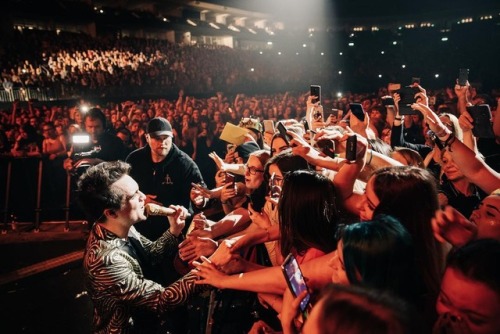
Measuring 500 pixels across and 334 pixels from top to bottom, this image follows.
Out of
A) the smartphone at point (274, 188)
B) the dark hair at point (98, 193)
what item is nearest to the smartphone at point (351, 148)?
the smartphone at point (274, 188)

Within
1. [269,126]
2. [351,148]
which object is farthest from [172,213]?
[269,126]

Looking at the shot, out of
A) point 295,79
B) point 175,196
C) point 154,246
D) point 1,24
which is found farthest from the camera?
point 295,79

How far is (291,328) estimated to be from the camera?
1.69 metres

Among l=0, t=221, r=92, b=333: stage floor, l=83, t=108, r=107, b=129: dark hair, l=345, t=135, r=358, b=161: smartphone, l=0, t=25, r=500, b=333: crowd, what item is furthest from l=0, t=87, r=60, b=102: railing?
l=345, t=135, r=358, b=161: smartphone

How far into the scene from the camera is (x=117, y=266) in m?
2.35

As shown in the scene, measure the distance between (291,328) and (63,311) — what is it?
151 inches

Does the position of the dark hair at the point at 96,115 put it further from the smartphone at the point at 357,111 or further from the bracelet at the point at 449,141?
the bracelet at the point at 449,141

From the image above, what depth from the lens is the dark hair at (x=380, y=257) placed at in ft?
5.22

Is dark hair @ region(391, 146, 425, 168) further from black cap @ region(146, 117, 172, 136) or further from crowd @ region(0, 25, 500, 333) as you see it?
black cap @ region(146, 117, 172, 136)

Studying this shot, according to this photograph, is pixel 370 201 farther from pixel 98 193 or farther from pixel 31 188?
pixel 31 188

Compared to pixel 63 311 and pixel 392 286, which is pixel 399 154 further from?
pixel 63 311

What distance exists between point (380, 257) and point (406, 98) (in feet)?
11.1

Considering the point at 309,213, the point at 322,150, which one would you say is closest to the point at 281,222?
the point at 309,213

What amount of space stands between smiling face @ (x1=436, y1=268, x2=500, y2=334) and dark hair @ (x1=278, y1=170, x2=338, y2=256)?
31.2 inches
